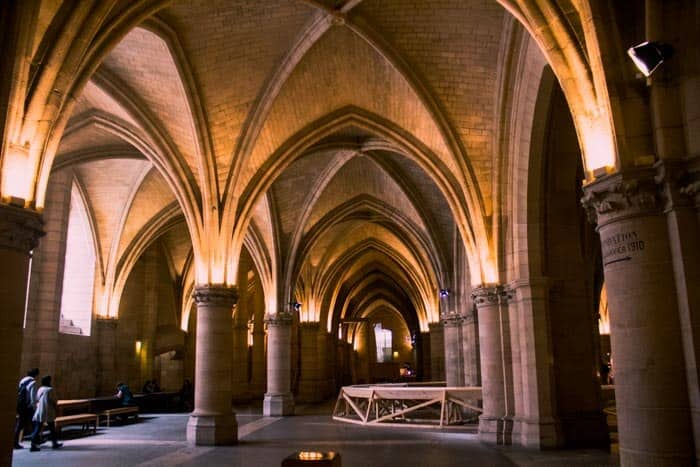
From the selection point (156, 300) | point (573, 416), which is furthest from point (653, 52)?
point (156, 300)

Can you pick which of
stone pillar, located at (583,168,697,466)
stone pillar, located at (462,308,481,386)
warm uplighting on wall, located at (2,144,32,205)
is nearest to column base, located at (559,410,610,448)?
stone pillar, located at (583,168,697,466)

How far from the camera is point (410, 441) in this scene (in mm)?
13328

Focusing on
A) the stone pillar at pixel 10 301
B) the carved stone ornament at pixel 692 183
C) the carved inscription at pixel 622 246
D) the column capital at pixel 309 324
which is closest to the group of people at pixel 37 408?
the stone pillar at pixel 10 301

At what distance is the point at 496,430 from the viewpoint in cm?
1288

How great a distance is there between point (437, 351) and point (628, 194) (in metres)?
25.1

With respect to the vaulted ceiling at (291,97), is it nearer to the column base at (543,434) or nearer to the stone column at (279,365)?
the column base at (543,434)

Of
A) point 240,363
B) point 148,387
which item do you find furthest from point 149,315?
point 240,363

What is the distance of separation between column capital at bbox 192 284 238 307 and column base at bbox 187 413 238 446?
2505mm

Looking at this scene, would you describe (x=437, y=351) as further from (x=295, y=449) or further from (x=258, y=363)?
(x=295, y=449)

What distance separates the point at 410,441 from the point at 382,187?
11.4 m

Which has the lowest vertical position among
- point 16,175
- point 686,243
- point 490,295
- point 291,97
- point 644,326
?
point 644,326

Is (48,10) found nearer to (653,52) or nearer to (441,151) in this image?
(653,52)

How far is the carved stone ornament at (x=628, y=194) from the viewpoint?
20.7 feet

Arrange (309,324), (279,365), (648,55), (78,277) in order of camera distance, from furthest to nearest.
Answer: (309,324)
(78,277)
(279,365)
(648,55)
